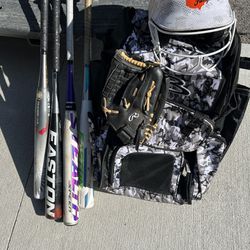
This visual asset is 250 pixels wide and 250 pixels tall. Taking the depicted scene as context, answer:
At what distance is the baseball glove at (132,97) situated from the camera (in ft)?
5.43

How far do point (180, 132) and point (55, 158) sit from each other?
58cm

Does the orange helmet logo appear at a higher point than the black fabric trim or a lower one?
higher

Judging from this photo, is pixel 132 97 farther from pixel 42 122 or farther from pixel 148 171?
pixel 42 122

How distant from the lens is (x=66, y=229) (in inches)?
74.4

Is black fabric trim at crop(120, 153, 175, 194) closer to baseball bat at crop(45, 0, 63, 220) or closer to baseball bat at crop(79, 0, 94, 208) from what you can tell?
baseball bat at crop(79, 0, 94, 208)

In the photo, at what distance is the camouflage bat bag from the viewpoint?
1713 mm

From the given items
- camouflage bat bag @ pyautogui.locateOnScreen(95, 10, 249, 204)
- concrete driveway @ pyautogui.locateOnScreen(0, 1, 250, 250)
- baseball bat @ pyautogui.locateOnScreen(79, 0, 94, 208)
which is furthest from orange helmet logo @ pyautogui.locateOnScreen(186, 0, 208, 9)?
concrete driveway @ pyautogui.locateOnScreen(0, 1, 250, 250)

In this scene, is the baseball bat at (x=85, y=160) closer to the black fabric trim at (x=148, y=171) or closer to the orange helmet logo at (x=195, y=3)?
the black fabric trim at (x=148, y=171)

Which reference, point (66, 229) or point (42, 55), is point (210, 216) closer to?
point (66, 229)

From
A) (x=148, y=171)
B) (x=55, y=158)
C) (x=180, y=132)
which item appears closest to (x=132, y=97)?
(x=180, y=132)

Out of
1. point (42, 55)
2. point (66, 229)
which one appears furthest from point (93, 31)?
point (66, 229)

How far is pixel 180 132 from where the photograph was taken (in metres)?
1.75

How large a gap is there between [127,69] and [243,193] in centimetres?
84

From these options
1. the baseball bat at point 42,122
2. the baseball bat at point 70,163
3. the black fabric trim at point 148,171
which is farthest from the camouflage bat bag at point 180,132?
the baseball bat at point 42,122
